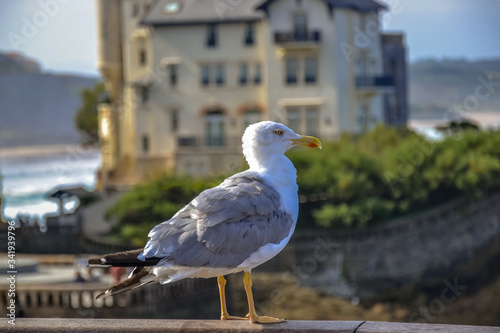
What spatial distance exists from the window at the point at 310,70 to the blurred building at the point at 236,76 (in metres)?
0.05

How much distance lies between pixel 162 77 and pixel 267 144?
38732 mm

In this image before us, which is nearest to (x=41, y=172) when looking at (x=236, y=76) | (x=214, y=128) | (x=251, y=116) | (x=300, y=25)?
(x=214, y=128)

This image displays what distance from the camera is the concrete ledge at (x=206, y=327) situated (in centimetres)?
652

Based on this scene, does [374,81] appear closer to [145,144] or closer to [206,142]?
[206,142]

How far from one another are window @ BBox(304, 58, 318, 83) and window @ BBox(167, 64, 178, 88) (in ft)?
20.3

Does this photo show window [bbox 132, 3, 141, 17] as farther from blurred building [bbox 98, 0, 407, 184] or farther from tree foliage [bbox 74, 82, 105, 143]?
tree foliage [bbox 74, 82, 105, 143]

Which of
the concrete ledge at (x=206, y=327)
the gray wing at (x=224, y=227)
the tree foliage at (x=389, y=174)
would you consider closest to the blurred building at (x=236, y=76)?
the tree foliage at (x=389, y=174)

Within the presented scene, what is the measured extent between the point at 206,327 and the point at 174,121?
3952 cm

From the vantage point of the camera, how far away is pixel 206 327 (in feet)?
21.9

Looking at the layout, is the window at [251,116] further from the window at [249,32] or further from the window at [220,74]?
the window at [249,32]

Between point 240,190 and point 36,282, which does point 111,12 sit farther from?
point 240,190

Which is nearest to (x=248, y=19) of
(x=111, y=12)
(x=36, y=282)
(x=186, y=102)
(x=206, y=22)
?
(x=206, y=22)

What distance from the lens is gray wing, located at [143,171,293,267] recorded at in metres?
6.96

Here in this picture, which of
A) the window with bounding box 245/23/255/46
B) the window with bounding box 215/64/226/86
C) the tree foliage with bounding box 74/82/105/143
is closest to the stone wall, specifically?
the window with bounding box 215/64/226/86
